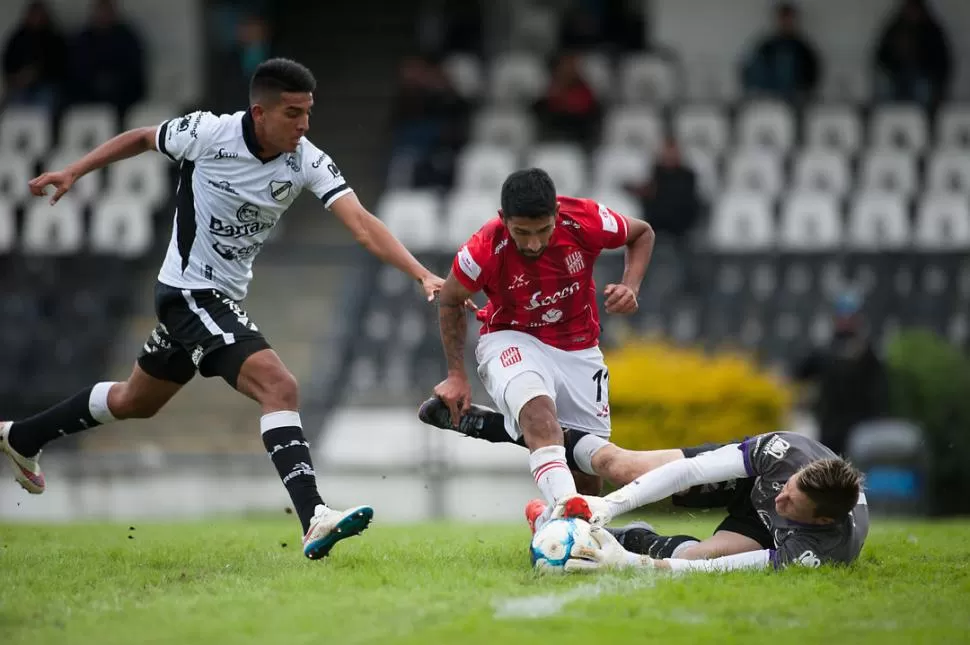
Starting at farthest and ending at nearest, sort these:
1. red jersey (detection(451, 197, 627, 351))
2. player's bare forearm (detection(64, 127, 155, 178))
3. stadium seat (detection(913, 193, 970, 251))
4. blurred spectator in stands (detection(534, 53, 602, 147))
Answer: blurred spectator in stands (detection(534, 53, 602, 147))
stadium seat (detection(913, 193, 970, 251))
player's bare forearm (detection(64, 127, 155, 178))
red jersey (detection(451, 197, 627, 351))

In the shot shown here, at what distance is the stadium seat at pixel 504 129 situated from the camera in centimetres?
2067

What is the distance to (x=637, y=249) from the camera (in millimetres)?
9008

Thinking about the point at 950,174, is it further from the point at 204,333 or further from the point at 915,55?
the point at 204,333

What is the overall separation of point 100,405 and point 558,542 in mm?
3375

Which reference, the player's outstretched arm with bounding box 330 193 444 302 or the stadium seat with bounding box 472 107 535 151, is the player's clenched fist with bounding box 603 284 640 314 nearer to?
the player's outstretched arm with bounding box 330 193 444 302

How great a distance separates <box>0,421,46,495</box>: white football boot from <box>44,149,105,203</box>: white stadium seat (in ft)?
35.6

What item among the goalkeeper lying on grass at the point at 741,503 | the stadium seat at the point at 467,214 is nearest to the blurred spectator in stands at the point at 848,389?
the stadium seat at the point at 467,214

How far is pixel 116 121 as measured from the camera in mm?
21219

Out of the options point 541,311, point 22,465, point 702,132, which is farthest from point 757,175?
point 22,465

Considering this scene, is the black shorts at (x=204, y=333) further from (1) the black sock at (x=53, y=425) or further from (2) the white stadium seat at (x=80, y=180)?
(2) the white stadium seat at (x=80, y=180)

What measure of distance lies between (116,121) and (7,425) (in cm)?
1269

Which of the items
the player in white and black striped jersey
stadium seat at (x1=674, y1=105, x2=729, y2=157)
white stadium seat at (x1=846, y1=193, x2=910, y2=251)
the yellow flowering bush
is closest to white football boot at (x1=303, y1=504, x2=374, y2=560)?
the player in white and black striped jersey

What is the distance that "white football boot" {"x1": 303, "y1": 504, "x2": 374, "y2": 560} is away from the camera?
7.63 meters

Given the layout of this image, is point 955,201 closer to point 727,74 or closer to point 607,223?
point 727,74
